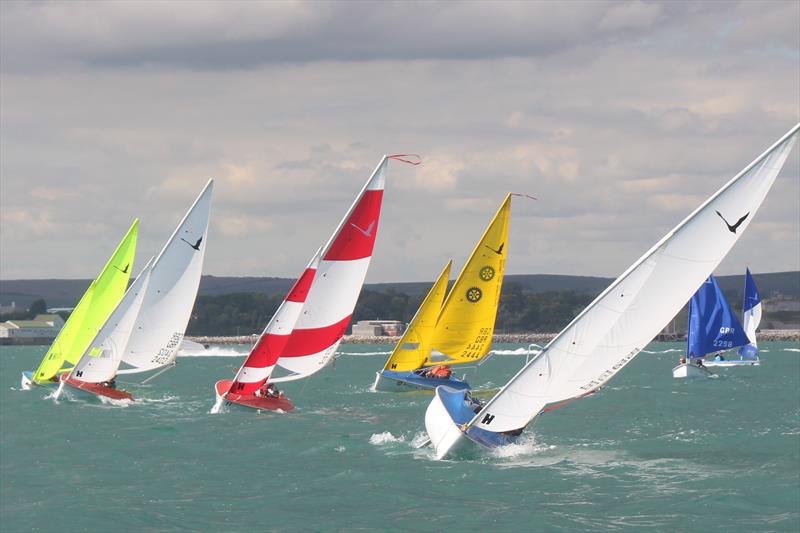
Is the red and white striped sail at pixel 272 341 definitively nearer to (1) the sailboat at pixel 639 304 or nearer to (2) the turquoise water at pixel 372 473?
(2) the turquoise water at pixel 372 473

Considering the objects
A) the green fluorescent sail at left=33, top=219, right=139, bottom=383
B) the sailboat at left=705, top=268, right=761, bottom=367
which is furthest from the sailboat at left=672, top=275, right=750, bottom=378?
the green fluorescent sail at left=33, top=219, right=139, bottom=383

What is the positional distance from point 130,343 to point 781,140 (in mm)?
33690

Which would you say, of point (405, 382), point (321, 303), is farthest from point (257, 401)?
point (405, 382)

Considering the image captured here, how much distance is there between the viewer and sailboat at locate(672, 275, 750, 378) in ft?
275

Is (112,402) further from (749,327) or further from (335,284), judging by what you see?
(749,327)

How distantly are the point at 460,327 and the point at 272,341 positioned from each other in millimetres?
14005

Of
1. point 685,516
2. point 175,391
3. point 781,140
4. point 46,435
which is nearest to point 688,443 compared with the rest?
point 685,516

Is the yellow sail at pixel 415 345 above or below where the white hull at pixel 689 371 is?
above

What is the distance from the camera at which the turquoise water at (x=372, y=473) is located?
28.1 meters

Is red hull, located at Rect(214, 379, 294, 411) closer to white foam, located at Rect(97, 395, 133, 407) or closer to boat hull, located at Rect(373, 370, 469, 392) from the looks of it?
white foam, located at Rect(97, 395, 133, 407)

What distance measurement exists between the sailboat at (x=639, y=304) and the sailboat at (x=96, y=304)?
28.5 m

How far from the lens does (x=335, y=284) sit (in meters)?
48.9

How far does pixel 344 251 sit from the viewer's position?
4897 cm

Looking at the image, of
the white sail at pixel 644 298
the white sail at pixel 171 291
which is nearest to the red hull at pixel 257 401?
the white sail at pixel 171 291
